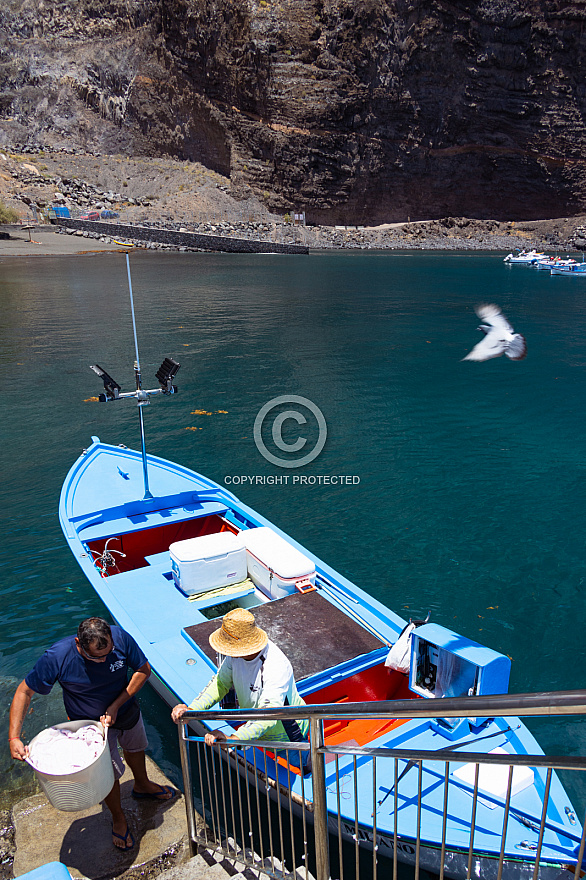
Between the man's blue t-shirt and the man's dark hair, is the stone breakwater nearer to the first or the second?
the man's blue t-shirt

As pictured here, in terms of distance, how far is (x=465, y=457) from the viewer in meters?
15.7

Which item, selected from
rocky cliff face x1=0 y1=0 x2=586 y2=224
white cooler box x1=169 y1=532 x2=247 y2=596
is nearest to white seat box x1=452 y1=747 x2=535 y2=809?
white cooler box x1=169 y1=532 x2=247 y2=596

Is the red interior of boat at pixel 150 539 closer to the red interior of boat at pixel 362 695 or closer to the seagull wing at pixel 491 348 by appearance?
the red interior of boat at pixel 362 695

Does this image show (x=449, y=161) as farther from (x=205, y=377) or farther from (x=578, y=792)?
(x=578, y=792)

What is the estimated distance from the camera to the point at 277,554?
783cm

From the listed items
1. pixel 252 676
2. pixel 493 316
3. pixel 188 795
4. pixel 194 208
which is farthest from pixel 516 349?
pixel 194 208

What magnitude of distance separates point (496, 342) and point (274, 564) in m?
5.89

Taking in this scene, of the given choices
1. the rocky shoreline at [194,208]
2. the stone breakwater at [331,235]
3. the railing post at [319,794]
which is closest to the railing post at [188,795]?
the railing post at [319,794]

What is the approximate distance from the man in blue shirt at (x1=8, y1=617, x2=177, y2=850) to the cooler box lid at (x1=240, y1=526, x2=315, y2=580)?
115 inches

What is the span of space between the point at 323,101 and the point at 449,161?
2450cm

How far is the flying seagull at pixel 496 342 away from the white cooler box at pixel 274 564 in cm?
470

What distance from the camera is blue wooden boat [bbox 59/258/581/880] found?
4652 mm

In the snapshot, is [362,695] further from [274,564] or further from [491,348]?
[491,348]

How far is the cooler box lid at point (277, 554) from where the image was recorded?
7477mm
